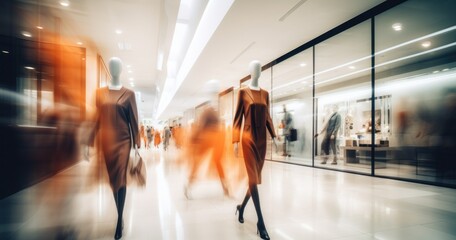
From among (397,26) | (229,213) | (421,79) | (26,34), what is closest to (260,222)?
(229,213)

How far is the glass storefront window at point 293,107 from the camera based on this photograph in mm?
9109

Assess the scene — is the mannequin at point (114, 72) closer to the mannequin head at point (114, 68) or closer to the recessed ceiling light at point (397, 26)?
the mannequin head at point (114, 68)

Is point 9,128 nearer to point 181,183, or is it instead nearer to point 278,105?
point 181,183

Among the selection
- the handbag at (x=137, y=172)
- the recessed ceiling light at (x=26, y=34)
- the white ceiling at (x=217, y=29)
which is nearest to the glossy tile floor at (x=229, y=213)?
the handbag at (x=137, y=172)

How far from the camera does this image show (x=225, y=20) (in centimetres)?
583

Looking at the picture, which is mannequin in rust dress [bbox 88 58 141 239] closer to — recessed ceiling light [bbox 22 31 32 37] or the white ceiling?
the white ceiling

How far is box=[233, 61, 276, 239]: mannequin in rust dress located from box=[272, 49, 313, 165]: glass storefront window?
6.48m

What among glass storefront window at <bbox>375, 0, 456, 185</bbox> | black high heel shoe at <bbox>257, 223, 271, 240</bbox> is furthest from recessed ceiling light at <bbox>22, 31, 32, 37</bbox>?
glass storefront window at <bbox>375, 0, 456, 185</bbox>

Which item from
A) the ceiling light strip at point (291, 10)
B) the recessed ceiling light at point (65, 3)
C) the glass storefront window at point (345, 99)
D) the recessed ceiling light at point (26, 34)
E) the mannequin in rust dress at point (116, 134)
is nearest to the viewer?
the mannequin in rust dress at point (116, 134)

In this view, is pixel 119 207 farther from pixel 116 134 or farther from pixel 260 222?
pixel 260 222

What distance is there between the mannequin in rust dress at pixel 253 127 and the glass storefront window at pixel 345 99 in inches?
195

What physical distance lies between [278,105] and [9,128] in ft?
29.4

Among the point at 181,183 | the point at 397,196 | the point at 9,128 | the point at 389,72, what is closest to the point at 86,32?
the point at 9,128

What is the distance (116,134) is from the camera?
2160 mm
